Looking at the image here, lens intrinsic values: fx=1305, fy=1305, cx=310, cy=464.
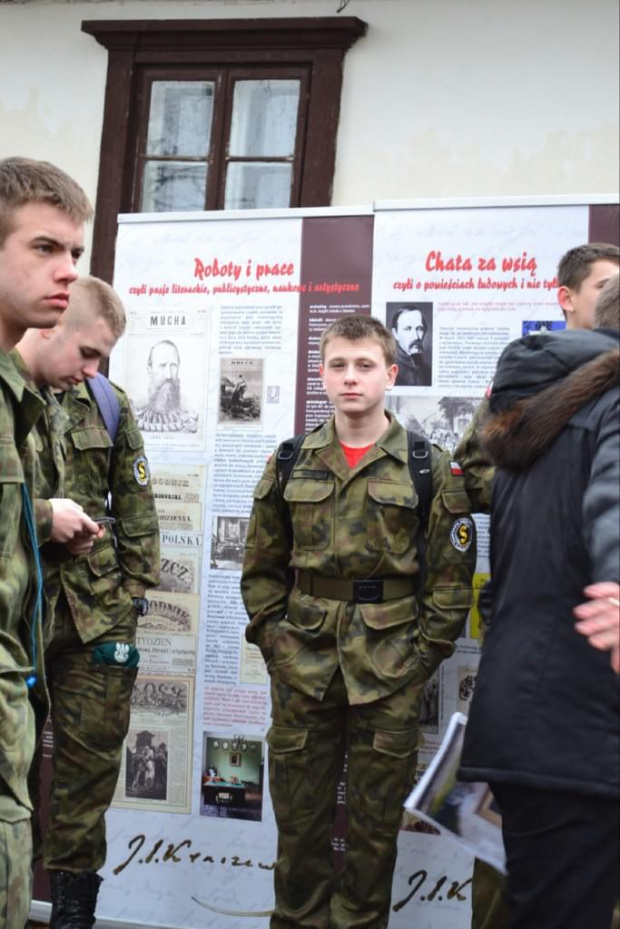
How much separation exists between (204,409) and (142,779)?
55.8 inches

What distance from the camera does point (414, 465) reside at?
436 cm

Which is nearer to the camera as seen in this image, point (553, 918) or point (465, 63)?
point (553, 918)

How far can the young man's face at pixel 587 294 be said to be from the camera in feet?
13.7

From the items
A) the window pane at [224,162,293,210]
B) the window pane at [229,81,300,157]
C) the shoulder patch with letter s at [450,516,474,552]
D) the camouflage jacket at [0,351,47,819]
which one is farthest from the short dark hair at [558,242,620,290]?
the window pane at [229,81,300,157]

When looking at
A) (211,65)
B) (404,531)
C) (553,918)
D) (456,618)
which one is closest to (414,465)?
(404,531)

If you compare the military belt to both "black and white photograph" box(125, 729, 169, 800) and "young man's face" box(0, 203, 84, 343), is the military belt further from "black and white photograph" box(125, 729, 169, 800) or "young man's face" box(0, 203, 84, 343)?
"young man's face" box(0, 203, 84, 343)

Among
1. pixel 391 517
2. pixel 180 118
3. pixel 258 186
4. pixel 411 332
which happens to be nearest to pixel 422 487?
pixel 391 517

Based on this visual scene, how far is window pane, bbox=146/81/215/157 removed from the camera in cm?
783

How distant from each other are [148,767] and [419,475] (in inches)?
62.1

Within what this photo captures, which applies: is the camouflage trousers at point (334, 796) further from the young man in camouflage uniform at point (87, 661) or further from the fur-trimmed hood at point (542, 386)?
the fur-trimmed hood at point (542, 386)

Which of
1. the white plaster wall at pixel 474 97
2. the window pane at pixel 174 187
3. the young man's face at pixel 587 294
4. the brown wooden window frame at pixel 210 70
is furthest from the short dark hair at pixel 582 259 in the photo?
the window pane at pixel 174 187

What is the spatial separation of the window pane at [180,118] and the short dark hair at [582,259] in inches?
159

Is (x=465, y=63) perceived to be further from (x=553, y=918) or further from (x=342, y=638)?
(x=553, y=918)

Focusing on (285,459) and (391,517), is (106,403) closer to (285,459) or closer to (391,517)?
(285,459)
